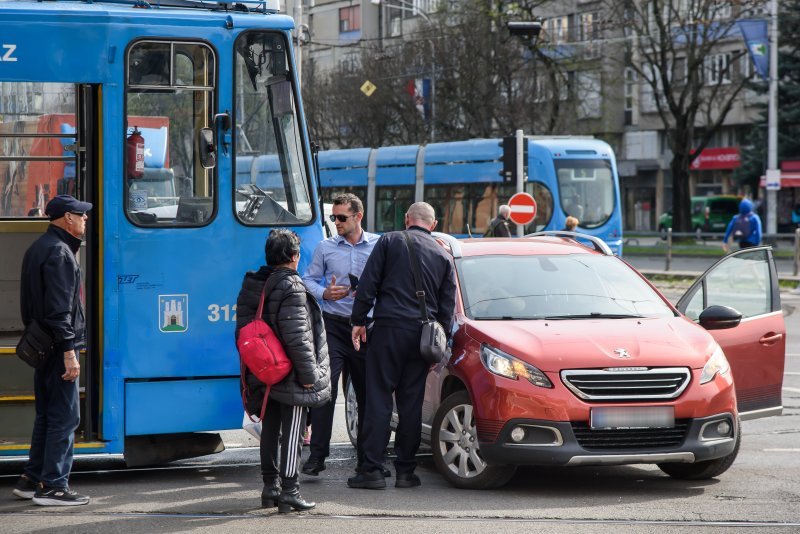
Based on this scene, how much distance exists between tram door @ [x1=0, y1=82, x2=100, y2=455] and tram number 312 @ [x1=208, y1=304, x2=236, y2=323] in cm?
72

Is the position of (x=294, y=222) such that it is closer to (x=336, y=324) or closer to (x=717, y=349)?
(x=336, y=324)

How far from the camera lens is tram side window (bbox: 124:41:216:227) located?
8375mm

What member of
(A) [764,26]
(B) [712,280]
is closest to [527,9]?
(A) [764,26]

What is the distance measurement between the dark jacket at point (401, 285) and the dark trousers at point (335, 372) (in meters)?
0.53

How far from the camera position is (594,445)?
25.8ft

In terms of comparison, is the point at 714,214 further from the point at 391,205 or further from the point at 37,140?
the point at 37,140

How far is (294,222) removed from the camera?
28.8 feet

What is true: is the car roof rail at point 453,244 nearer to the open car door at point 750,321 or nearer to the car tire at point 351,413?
the car tire at point 351,413

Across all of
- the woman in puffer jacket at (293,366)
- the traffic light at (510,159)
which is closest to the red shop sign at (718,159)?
the traffic light at (510,159)

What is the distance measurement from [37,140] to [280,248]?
87.3 inches

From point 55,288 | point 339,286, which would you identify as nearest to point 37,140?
point 55,288

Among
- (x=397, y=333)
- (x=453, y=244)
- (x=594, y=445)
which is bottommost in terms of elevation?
(x=594, y=445)

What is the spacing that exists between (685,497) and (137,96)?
13.6 ft

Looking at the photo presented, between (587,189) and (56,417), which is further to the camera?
(587,189)
